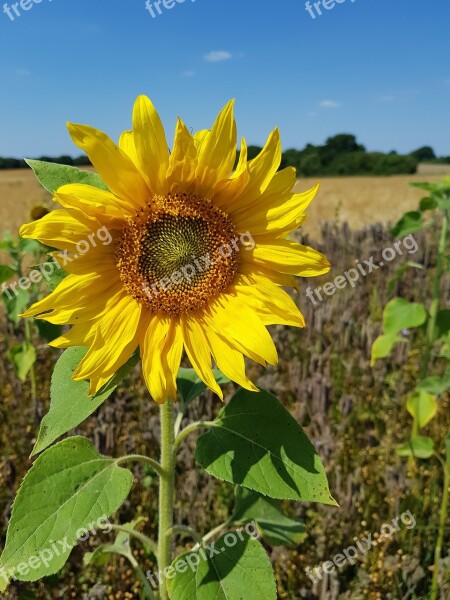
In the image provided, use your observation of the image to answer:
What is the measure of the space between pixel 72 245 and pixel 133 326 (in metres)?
0.25

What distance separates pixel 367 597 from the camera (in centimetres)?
236

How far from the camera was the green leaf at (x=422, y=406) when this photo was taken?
286cm

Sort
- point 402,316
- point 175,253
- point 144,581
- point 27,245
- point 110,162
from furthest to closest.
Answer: point 27,245, point 402,316, point 144,581, point 175,253, point 110,162

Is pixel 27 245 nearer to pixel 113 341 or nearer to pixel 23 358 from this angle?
pixel 23 358

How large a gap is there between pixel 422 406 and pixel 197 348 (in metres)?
1.82

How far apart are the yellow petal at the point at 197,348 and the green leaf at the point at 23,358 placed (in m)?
2.21

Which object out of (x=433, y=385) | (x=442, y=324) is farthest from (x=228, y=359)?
(x=442, y=324)

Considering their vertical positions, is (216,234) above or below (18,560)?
above

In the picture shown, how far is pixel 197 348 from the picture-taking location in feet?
4.82

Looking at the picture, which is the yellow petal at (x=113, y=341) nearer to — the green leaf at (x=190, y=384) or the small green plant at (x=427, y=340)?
the green leaf at (x=190, y=384)

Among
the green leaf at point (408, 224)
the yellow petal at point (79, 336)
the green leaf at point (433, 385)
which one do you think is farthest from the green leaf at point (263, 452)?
the green leaf at point (408, 224)

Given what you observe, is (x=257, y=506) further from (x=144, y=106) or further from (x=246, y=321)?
(x=144, y=106)

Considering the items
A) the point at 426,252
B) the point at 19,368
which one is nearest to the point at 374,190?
the point at 426,252

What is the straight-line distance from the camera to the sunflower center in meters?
1.48
